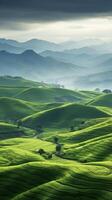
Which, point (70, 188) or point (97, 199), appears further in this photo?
point (70, 188)

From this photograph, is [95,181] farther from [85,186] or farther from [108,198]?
[108,198]

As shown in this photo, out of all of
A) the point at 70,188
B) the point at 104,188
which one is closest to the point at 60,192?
the point at 70,188

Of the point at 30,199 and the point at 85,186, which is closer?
the point at 30,199

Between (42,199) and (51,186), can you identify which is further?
(51,186)

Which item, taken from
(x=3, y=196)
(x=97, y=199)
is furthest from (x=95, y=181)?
(x=3, y=196)

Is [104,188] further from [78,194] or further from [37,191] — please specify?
[37,191]

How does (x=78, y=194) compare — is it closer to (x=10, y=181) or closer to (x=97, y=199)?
(x=97, y=199)
